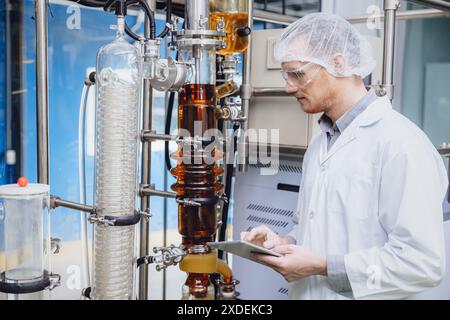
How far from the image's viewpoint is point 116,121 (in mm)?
1076

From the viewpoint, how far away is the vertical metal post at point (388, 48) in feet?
4.57

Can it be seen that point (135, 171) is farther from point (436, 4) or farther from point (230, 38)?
point (436, 4)

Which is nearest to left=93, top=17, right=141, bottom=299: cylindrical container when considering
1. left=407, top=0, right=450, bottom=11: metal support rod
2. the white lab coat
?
the white lab coat

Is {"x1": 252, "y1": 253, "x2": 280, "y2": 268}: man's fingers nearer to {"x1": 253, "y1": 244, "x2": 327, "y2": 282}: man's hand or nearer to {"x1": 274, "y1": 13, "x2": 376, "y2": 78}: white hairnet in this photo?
{"x1": 253, "y1": 244, "x2": 327, "y2": 282}: man's hand

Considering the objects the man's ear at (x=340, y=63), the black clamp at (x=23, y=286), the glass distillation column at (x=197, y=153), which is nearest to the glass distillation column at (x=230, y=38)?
the glass distillation column at (x=197, y=153)

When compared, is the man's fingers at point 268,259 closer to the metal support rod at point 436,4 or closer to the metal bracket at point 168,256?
the metal bracket at point 168,256

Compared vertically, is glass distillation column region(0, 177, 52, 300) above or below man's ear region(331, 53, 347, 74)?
below

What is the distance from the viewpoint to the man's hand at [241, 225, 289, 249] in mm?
1268

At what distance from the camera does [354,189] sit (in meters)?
1.15

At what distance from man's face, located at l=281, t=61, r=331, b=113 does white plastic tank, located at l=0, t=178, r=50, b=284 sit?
0.61 m

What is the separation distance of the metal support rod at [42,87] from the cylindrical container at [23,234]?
8.6 inches

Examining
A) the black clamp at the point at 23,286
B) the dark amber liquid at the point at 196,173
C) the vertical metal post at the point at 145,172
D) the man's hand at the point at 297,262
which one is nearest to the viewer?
the black clamp at the point at 23,286

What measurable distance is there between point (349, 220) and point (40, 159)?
75cm

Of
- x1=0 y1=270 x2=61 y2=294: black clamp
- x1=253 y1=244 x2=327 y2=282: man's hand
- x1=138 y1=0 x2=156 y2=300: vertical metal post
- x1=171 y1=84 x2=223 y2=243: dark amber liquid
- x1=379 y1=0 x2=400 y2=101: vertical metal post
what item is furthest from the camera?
x1=138 y1=0 x2=156 y2=300: vertical metal post
